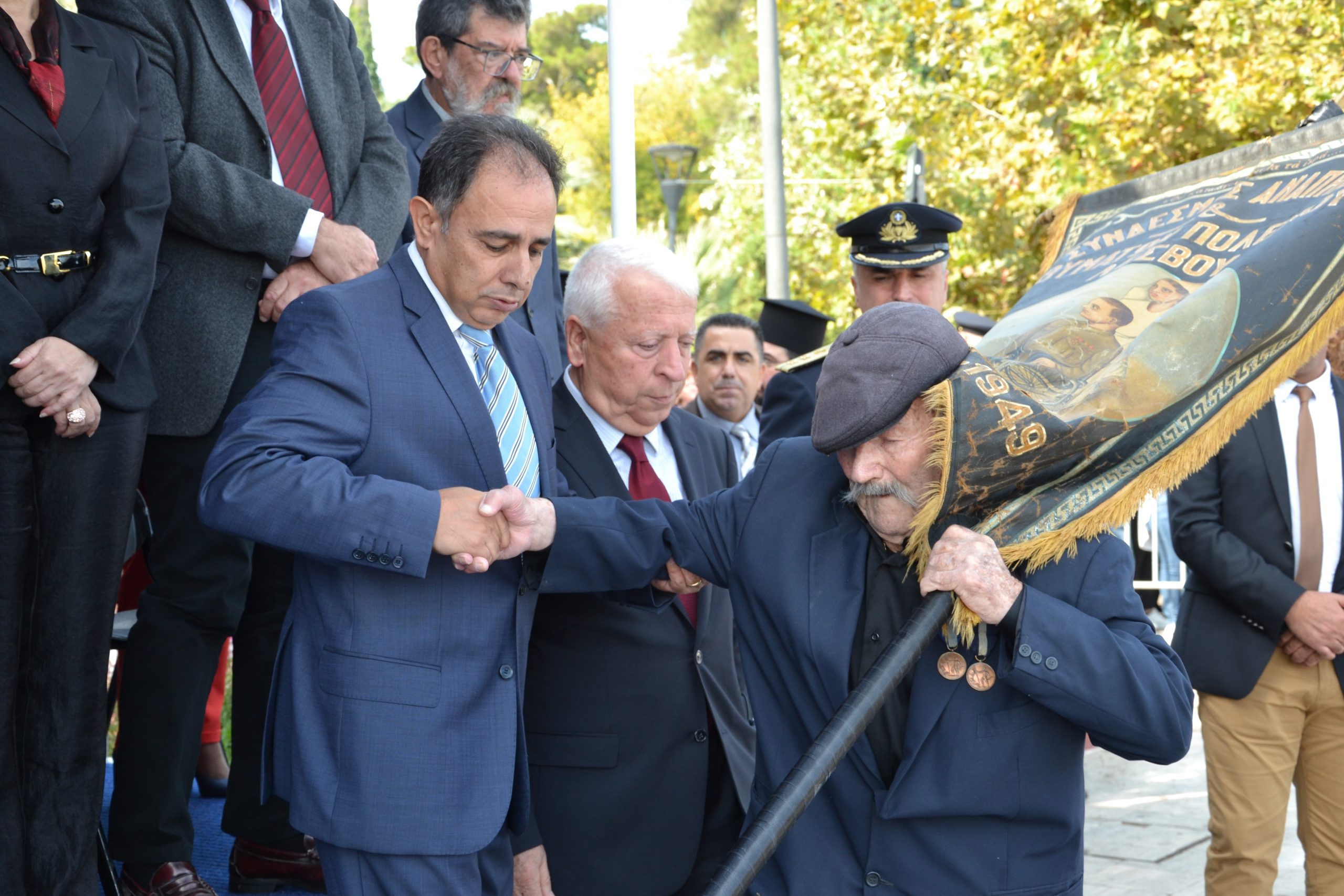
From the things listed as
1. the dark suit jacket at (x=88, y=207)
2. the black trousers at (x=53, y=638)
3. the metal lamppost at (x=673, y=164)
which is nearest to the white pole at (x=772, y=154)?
the metal lamppost at (x=673, y=164)

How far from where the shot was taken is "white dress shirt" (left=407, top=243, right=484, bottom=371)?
2744 millimetres

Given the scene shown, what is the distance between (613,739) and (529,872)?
1.23 feet

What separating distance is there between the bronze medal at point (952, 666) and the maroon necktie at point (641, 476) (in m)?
1.00

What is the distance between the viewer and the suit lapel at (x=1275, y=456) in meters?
4.76

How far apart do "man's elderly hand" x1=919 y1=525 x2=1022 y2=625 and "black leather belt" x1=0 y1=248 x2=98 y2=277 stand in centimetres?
201

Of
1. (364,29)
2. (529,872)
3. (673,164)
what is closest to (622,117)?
(364,29)

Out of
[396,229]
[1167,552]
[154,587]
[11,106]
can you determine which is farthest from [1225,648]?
[1167,552]

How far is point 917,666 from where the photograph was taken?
2580 mm

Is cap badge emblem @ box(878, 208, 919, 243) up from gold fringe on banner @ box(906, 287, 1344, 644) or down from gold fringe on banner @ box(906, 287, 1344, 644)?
up

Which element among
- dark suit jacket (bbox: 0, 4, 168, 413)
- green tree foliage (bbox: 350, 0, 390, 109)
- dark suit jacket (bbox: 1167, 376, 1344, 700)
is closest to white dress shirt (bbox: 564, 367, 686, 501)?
dark suit jacket (bbox: 0, 4, 168, 413)

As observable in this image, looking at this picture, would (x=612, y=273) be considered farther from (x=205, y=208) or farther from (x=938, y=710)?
(x=938, y=710)

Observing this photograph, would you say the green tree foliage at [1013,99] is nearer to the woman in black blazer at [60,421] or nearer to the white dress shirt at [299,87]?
the white dress shirt at [299,87]

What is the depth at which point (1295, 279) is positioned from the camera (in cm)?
279

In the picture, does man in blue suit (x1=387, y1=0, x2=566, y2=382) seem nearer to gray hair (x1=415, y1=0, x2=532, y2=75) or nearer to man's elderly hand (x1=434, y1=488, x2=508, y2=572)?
gray hair (x1=415, y1=0, x2=532, y2=75)
